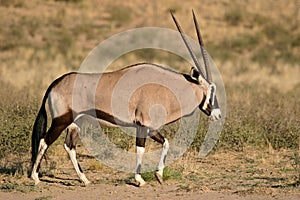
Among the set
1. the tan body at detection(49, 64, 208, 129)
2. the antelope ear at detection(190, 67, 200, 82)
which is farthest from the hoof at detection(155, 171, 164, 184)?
the antelope ear at detection(190, 67, 200, 82)

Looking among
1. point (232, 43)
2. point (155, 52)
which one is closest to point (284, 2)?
point (232, 43)

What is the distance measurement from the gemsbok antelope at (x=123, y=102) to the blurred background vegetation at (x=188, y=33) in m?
2.79

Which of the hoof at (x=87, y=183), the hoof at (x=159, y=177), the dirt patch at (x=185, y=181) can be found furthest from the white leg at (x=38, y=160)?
the hoof at (x=159, y=177)

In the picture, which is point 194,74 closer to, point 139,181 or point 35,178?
point 139,181

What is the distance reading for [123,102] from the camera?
30.7 ft

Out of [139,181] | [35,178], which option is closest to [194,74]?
[139,181]

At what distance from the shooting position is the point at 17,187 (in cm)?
905

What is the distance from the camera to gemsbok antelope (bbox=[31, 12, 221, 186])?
929 cm

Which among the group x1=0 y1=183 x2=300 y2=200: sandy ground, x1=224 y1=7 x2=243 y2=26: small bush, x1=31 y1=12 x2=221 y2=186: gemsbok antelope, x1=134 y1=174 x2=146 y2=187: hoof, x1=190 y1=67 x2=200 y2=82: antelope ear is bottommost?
x1=0 y1=183 x2=300 y2=200: sandy ground

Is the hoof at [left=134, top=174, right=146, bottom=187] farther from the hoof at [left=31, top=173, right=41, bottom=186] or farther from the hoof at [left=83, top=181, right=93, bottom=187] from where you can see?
the hoof at [left=31, top=173, right=41, bottom=186]

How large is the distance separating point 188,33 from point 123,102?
23.9 meters

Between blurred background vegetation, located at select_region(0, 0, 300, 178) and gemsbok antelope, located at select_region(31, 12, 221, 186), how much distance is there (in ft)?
9.14

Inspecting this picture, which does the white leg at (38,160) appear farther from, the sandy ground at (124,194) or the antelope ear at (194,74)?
the antelope ear at (194,74)

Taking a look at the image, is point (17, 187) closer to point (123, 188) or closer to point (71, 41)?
point (123, 188)
